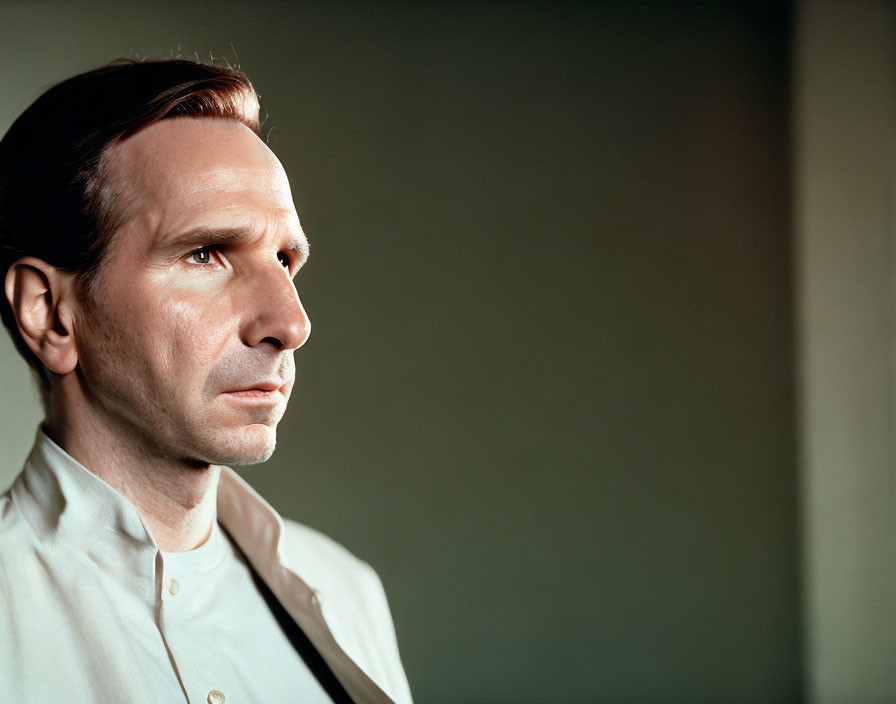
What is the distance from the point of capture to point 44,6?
1529 mm

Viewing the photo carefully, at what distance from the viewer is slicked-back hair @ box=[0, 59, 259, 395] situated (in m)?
0.94

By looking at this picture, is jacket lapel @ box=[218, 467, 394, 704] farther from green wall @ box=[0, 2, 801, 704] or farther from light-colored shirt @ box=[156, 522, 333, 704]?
green wall @ box=[0, 2, 801, 704]

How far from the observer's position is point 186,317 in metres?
0.91

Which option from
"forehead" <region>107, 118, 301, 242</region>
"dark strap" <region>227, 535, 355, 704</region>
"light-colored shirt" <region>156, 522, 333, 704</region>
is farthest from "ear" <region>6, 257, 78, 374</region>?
"dark strap" <region>227, 535, 355, 704</region>

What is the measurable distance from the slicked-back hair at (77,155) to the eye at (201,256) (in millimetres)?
90

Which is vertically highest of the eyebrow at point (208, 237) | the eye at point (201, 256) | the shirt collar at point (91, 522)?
the eyebrow at point (208, 237)

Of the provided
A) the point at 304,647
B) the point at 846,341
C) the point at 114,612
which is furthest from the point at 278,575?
the point at 846,341

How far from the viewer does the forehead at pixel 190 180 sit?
93 centimetres

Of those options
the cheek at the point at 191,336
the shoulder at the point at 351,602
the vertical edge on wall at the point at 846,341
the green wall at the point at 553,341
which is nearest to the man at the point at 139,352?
the cheek at the point at 191,336

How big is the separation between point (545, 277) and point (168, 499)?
1176mm

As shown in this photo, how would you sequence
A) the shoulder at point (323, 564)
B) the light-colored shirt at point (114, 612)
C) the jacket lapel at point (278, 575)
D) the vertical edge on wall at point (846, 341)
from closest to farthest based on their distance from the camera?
the light-colored shirt at point (114, 612)
the jacket lapel at point (278, 575)
the shoulder at point (323, 564)
the vertical edge on wall at point (846, 341)

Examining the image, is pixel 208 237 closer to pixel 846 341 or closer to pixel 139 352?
pixel 139 352

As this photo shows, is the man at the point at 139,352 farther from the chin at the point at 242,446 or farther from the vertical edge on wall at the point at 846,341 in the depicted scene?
the vertical edge on wall at the point at 846,341

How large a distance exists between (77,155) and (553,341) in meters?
1.21
